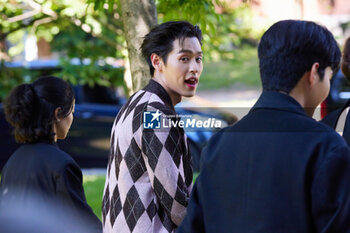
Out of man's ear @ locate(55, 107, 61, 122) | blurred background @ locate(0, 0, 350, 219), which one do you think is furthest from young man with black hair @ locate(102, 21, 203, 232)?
blurred background @ locate(0, 0, 350, 219)

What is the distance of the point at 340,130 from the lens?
2.55 metres

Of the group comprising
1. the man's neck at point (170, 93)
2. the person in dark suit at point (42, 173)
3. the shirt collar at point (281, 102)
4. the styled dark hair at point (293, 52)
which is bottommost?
the person in dark suit at point (42, 173)

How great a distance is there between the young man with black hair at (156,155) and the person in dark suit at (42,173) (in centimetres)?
16

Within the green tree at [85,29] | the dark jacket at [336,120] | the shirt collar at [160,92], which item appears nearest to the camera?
the dark jacket at [336,120]

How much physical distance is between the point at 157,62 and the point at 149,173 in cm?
56

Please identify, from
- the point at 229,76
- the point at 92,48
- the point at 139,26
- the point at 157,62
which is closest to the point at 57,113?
the point at 157,62

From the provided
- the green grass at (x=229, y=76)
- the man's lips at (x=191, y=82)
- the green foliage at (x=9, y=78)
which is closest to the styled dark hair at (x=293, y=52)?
the man's lips at (x=191, y=82)

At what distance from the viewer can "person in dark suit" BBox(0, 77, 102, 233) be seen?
2688 mm

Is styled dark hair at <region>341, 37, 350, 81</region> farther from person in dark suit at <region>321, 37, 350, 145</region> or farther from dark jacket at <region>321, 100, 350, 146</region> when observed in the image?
dark jacket at <region>321, 100, 350, 146</region>

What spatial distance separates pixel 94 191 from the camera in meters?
6.69

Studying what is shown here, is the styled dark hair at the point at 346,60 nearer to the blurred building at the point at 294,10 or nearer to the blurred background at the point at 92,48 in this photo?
the blurred background at the point at 92,48

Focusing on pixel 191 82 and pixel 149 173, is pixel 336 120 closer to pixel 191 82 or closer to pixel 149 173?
pixel 191 82

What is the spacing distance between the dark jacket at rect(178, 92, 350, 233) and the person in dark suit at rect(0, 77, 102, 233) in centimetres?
91

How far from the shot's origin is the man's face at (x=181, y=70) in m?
2.68
